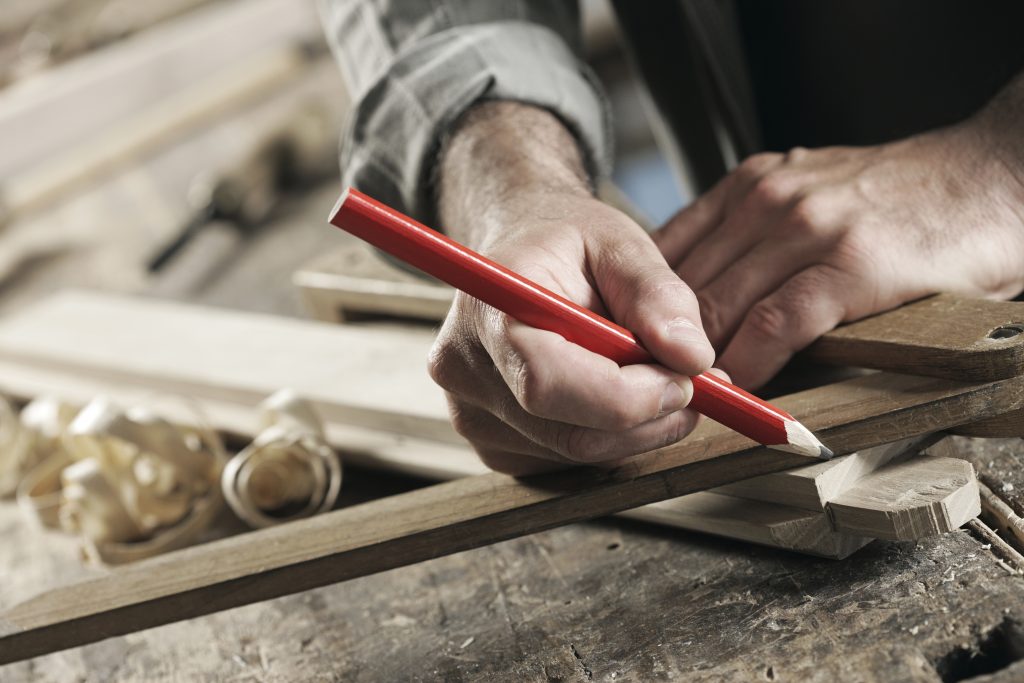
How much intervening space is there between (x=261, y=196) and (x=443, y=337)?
189 centimetres

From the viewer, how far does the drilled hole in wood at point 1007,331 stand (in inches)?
31.8

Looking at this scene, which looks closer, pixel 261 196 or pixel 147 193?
pixel 261 196

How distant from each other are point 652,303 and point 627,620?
0.29m

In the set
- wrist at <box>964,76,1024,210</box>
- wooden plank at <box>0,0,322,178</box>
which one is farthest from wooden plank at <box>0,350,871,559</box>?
wooden plank at <box>0,0,322,178</box>

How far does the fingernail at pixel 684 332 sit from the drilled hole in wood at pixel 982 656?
0.30 m

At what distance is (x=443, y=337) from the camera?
33.3 inches

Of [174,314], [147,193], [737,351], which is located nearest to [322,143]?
[147,193]

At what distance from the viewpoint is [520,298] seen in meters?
0.73

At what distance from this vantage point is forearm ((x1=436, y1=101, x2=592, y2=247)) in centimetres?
102

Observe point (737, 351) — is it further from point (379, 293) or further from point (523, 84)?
point (379, 293)

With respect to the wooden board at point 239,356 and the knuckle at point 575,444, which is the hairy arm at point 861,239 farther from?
the wooden board at point 239,356

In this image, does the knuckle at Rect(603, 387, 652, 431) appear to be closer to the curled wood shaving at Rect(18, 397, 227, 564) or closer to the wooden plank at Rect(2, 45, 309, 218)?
the curled wood shaving at Rect(18, 397, 227, 564)

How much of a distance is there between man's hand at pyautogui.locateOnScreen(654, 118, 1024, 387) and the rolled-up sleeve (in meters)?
0.32

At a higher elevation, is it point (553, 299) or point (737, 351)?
point (553, 299)
